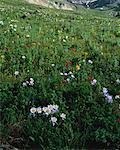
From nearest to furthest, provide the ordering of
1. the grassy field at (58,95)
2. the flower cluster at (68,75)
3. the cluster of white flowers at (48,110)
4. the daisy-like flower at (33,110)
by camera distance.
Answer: the grassy field at (58,95) → the cluster of white flowers at (48,110) → the daisy-like flower at (33,110) → the flower cluster at (68,75)

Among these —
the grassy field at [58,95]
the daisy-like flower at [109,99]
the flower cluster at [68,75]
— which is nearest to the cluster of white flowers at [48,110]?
the grassy field at [58,95]

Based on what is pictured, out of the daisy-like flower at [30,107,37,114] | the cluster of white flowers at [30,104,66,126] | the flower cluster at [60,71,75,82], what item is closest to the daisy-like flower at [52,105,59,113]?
the cluster of white flowers at [30,104,66,126]

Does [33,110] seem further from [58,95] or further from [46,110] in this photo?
[58,95]

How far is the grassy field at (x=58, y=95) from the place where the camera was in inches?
269

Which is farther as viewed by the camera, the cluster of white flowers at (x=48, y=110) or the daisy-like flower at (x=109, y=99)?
the daisy-like flower at (x=109, y=99)

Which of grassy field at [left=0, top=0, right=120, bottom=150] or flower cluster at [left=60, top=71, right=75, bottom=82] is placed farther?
flower cluster at [left=60, top=71, right=75, bottom=82]

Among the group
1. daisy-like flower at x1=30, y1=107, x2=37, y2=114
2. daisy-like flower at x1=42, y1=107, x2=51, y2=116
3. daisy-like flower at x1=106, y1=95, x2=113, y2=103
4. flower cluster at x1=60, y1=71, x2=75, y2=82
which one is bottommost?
daisy-like flower at x1=30, y1=107, x2=37, y2=114

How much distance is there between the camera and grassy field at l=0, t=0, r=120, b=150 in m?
6.84

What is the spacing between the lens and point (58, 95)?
27.4 feet

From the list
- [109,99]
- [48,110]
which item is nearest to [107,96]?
[109,99]

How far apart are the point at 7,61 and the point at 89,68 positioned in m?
2.44

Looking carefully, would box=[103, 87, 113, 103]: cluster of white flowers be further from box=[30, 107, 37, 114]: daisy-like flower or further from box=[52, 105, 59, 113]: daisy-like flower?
box=[30, 107, 37, 114]: daisy-like flower

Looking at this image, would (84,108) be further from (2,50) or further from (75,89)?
(2,50)

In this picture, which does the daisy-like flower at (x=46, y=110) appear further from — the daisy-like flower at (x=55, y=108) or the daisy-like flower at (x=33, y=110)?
the daisy-like flower at (x=33, y=110)
